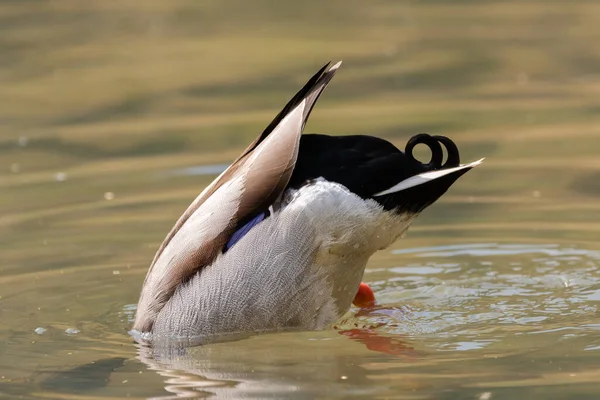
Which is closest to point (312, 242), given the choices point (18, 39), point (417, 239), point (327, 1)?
point (417, 239)

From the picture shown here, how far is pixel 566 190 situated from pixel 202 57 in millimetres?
5505

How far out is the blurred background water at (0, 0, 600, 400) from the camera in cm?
591

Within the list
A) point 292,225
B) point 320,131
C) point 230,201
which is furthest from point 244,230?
point 320,131

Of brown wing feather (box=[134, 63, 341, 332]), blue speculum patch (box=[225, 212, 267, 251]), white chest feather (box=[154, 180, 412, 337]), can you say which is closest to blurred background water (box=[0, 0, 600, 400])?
white chest feather (box=[154, 180, 412, 337])

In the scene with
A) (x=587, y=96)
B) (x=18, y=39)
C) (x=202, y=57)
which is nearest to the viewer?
(x=587, y=96)

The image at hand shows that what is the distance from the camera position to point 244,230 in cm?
616

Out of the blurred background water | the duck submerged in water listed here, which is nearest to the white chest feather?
the duck submerged in water

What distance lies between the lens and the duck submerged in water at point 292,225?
5.99 m

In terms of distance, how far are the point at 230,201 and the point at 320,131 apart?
422 cm

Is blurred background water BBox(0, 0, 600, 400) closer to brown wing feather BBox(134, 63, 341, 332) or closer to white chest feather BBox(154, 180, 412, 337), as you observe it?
white chest feather BBox(154, 180, 412, 337)

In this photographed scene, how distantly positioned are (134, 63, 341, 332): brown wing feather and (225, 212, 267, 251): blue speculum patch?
0.02m

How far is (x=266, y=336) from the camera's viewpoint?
20.7 ft

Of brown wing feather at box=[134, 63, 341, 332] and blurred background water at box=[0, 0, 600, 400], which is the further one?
brown wing feather at box=[134, 63, 341, 332]

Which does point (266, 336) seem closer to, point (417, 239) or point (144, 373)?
point (144, 373)
